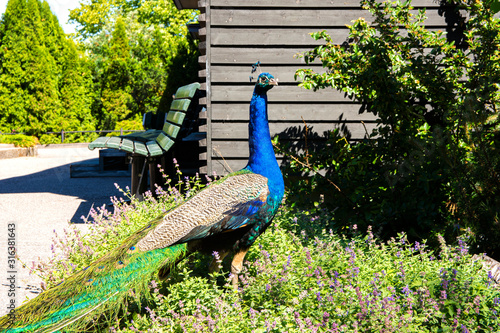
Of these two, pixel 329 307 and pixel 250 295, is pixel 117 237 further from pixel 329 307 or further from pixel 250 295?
pixel 329 307

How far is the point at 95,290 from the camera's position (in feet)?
8.61

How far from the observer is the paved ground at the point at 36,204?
173 inches

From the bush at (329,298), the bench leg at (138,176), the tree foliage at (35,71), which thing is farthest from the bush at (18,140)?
the bush at (329,298)

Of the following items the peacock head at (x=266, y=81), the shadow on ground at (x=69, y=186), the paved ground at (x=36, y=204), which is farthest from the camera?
the shadow on ground at (x=69, y=186)

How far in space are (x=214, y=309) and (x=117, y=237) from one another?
4.72 feet

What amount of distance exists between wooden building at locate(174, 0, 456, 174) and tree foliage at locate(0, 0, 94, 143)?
547 inches

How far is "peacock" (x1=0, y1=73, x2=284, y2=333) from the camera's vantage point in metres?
2.56

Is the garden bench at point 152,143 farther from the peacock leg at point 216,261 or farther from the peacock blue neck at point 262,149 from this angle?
the peacock leg at point 216,261

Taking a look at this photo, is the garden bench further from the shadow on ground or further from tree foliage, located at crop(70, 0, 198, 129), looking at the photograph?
tree foliage, located at crop(70, 0, 198, 129)

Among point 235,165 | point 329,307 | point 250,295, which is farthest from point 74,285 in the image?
point 235,165

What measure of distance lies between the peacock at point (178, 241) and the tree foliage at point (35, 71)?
16.4 meters

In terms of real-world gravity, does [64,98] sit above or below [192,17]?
below

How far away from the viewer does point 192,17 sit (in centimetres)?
2436

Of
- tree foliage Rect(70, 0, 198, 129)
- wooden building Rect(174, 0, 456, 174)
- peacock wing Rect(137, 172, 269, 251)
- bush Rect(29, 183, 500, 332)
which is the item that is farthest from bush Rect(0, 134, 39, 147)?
peacock wing Rect(137, 172, 269, 251)
